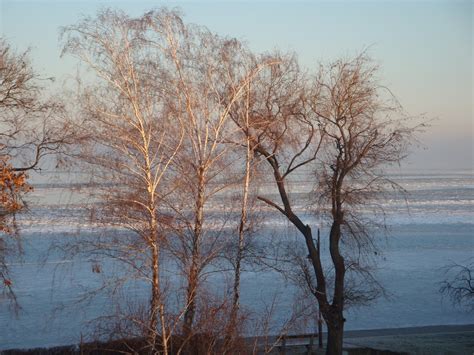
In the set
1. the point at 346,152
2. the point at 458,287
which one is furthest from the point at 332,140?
the point at 458,287

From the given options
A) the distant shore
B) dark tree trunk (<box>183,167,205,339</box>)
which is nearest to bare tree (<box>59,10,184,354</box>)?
dark tree trunk (<box>183,167,205,339</box>)

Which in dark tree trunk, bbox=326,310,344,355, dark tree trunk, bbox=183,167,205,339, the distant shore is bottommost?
the distant shore

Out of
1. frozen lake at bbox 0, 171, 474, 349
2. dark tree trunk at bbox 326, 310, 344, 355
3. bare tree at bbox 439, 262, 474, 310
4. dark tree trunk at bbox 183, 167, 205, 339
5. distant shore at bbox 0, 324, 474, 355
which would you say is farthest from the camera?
bare tree at bbox 439, 262, 474, 310

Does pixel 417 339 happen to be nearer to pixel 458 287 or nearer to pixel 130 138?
pixel 458 287

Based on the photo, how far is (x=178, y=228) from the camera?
49.2 ft

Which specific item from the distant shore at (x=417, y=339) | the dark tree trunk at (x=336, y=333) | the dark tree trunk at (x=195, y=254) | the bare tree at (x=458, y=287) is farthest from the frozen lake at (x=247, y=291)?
the dark tree trunk at (x=336, y=333)

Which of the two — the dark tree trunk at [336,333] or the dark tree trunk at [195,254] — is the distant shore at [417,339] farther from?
the dark tree trunk at [195,254]

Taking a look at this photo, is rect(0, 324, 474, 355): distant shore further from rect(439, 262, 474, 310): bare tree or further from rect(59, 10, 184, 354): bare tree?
rect(59, 10, 184, 354): bare tree

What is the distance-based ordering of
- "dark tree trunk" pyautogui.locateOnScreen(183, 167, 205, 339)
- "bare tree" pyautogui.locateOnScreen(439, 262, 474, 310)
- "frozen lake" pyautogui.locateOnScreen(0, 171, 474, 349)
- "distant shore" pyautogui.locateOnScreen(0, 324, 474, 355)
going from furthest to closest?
"bare tree" pyautogui.locateOnScreen(439, 262, 474, 310) → "frozen lake" pyautogui.locateOnScreen(0, 171, 474, 349) → "distant shore" pyautogui.locateOnScreen(0, 324, 474, 355) → "dark tree trunk" pyautogui.locateOnScreen(183, 167, 205, 339)

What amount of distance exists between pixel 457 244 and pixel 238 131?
27039mm

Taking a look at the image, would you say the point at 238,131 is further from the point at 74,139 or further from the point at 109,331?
the point at 109,331

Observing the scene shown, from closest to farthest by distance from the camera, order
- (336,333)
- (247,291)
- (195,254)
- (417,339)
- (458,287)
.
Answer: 1. (195,254)
2. (336,333)
3. (417,339)
4. (458,287)
5. (247,291)

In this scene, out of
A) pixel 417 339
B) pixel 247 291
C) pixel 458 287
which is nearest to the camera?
pixel 417 339

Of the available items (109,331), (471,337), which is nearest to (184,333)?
(109,331)
